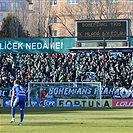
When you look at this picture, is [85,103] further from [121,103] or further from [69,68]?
[69,68]

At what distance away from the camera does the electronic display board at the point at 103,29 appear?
4897 cm

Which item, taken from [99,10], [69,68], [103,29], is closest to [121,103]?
[69,68]

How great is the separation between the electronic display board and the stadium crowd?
186 centimetres

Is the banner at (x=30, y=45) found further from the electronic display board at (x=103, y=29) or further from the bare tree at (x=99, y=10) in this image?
the bare tree at (x=99, y=10)

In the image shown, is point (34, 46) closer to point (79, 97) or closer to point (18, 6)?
point (79, 97)

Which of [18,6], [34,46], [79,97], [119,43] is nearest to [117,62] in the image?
[119,43]

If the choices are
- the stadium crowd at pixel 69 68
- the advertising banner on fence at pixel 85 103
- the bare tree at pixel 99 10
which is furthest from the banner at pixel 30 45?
the bare tree at pixel 99 10

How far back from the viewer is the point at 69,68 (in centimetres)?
4797

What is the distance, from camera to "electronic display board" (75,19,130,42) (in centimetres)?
4897

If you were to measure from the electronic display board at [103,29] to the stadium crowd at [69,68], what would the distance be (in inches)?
73.0

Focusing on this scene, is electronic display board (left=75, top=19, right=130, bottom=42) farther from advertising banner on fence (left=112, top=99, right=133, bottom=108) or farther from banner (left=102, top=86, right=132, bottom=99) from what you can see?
advertising banner on fence (left=112, top=99, right=133, bottom=108)

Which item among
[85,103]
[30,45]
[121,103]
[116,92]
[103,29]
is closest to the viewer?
[85,103]

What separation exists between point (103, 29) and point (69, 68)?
17.7ft

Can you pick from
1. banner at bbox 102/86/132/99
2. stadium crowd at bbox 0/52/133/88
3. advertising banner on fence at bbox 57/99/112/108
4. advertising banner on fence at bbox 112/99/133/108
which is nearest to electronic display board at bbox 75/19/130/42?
stadium crowd at bbox 0/52/133/88
